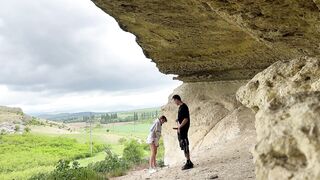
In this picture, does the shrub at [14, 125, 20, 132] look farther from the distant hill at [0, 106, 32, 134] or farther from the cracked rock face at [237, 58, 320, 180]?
the cracked rock face at [237, 58, 320, 180]

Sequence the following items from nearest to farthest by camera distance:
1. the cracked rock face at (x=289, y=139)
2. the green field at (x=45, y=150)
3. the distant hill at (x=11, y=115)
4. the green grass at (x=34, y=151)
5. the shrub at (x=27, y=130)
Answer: the cracked rock face at (x=289, y=139) → the green field at (x=45, y=150) → the green grass at (x=34, y=151) → the shrub at (x=27, y=130) → the distant hill at (x=11, y=115)

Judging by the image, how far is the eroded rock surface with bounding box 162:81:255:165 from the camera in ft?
47.5

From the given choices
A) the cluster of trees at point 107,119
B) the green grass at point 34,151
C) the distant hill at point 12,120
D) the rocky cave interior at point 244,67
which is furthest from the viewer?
the cluster of trees at point 107,119

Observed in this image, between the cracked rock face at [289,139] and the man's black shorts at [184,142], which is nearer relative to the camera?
the cracked rock face at [289,139]

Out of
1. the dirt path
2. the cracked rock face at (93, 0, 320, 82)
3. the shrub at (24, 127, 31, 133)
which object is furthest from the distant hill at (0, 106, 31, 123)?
the dirt path

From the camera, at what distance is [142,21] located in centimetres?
1021

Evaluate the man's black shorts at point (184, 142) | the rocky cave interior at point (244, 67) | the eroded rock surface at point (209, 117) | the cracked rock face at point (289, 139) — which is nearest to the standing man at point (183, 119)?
the man's black shorts at point (184, 142)

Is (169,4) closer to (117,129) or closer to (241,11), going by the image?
(241,11)

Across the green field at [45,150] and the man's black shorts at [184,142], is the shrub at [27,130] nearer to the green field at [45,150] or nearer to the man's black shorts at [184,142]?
the green field at [45,150]

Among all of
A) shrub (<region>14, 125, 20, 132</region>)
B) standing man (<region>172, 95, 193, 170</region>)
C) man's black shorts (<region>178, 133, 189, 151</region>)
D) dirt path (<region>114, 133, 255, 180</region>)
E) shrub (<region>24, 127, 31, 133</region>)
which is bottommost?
shrub (<region>24, 127, 31, 133</region>)

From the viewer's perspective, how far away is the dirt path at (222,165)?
941 centimetres

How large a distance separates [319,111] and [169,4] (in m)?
6.76

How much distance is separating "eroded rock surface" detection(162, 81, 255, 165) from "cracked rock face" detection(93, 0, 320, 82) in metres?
0.65

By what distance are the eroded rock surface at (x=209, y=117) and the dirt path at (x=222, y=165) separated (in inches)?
32.3
